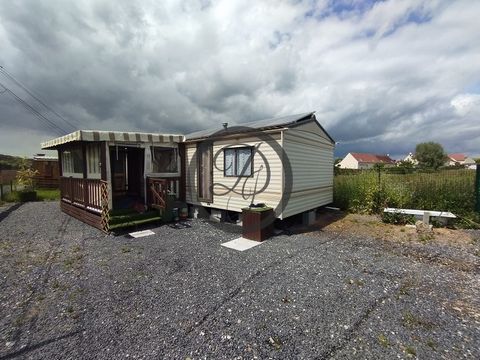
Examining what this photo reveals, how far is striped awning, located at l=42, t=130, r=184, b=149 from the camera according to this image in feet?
22.0

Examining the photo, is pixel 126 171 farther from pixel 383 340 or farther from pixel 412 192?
pixel 412 192

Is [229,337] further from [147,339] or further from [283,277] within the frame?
[283,277]

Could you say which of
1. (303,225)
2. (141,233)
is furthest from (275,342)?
(303,225)

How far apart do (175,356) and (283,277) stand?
7.40 ft

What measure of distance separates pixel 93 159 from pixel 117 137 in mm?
1557

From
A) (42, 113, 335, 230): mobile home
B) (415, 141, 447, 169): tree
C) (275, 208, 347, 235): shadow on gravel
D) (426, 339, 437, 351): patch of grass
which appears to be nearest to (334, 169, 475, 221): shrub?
(275, 208, 347, 235): shadow on gravel

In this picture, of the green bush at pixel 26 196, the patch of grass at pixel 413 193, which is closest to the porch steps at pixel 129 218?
the patch of grass at pixel 413 193

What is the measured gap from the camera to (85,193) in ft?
26.4

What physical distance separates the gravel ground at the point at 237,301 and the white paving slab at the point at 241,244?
24cm

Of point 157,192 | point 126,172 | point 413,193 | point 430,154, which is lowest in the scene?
point 413,193

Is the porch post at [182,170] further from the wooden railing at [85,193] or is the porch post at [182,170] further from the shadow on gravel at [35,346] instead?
the shadow on gravel at [35,346]

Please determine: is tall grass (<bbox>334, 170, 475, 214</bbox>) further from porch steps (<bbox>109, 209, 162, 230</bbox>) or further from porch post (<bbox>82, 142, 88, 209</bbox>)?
porch post (<bbox>82, 142, 88, 209</bbox>)

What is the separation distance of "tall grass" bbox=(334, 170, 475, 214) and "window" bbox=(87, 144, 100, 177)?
32.1ft

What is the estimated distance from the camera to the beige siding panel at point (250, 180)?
6.82 metres
